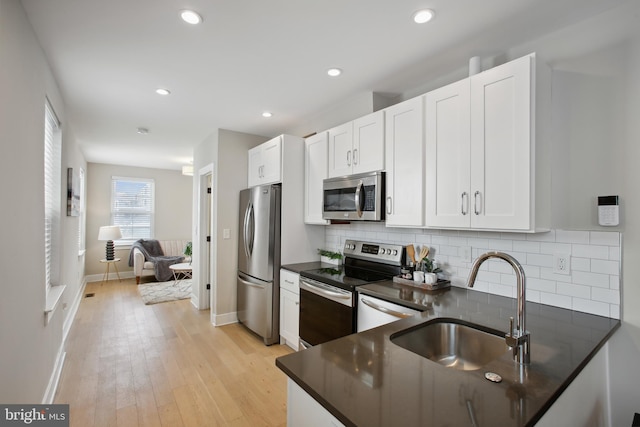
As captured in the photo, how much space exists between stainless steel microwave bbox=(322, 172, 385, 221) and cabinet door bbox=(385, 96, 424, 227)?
8 centimetres

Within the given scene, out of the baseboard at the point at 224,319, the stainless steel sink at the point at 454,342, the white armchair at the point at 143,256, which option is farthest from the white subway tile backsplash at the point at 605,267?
the white armchair at the point at 143,256

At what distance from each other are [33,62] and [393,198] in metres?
2.60

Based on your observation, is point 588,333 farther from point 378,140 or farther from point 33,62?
point 33,62

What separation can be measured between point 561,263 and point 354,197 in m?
1.51

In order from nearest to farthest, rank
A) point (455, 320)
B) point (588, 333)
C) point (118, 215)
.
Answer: point (588, 333), point (455, 320), point (118, 215)

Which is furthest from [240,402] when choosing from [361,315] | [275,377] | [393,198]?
[393,198]

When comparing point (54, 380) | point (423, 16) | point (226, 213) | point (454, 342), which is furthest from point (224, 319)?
point (423, 16)

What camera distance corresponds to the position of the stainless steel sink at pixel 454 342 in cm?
141

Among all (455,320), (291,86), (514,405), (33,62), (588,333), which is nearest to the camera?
(514,405)

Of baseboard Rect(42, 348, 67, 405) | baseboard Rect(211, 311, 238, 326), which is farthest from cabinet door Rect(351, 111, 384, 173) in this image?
baseboard Rect(42, 348, 67, 405)

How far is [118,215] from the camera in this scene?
22.7ft

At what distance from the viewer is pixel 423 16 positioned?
1755mm

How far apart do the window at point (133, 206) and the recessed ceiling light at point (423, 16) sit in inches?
281

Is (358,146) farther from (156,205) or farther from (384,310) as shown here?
(156,205)
